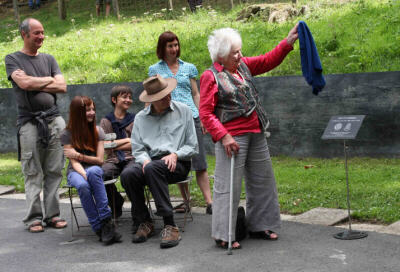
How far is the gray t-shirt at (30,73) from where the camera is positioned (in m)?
7.25

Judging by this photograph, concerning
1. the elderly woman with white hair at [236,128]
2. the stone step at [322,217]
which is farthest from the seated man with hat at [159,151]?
the stone step at [322,217]

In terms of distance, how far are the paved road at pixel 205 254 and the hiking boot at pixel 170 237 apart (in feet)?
0.23

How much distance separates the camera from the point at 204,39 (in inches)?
568

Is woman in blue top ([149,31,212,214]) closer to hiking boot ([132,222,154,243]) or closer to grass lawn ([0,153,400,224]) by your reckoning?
grass lawn ([0,153,400,224])

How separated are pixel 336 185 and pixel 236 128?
8.90 feet

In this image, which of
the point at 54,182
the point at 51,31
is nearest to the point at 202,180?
the point at 54,182

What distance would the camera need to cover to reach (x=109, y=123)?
24.8 ft

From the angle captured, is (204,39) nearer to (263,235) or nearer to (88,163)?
(88,163)

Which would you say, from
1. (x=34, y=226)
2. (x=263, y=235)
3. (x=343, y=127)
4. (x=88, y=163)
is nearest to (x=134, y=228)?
(x=88, y=163)

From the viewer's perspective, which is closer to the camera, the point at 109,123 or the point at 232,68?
the point at 232,68

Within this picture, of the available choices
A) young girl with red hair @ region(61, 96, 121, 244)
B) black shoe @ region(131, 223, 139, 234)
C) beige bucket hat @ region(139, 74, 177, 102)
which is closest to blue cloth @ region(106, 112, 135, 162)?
young girl with red hair @ region(61, 96, 121, 244)

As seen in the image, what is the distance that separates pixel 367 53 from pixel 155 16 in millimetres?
8847

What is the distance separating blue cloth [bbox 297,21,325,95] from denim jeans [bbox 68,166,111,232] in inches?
93.8

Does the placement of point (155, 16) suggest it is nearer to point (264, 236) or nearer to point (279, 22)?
point (279, 22)
